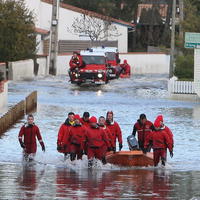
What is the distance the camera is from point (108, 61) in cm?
6575

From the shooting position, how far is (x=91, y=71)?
58812 millimetres

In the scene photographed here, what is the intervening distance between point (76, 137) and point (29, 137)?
155cm

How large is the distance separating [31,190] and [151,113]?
75.6ft

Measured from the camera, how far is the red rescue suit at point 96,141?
24.8 meters

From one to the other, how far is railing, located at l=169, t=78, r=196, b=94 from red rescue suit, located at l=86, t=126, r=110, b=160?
27262 mm

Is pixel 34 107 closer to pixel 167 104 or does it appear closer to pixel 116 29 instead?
pixel 167 104

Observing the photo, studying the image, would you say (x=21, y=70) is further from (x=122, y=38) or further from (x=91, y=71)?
(x=122, y=38)

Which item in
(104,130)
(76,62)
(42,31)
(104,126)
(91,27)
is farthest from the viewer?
(91,27)

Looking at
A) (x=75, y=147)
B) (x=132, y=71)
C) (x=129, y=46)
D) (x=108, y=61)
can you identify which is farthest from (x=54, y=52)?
(x=75, y=147)

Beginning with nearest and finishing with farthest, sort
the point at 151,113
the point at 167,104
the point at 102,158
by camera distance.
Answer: the point at 102,158
the point at 151,113
the point at 167,104

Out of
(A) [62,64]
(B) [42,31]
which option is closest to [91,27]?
(B) [42,31]

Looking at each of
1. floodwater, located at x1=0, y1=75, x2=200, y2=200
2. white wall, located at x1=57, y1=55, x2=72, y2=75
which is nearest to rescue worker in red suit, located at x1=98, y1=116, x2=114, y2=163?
floodwater, located at x1=0, y1=75, x2=200, y2=200

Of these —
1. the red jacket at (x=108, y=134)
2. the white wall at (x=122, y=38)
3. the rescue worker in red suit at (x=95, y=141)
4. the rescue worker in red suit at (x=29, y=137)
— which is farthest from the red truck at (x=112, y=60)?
the rescue worker in red suit at (x=95, y=141)

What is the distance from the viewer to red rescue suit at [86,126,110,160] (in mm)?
24750
